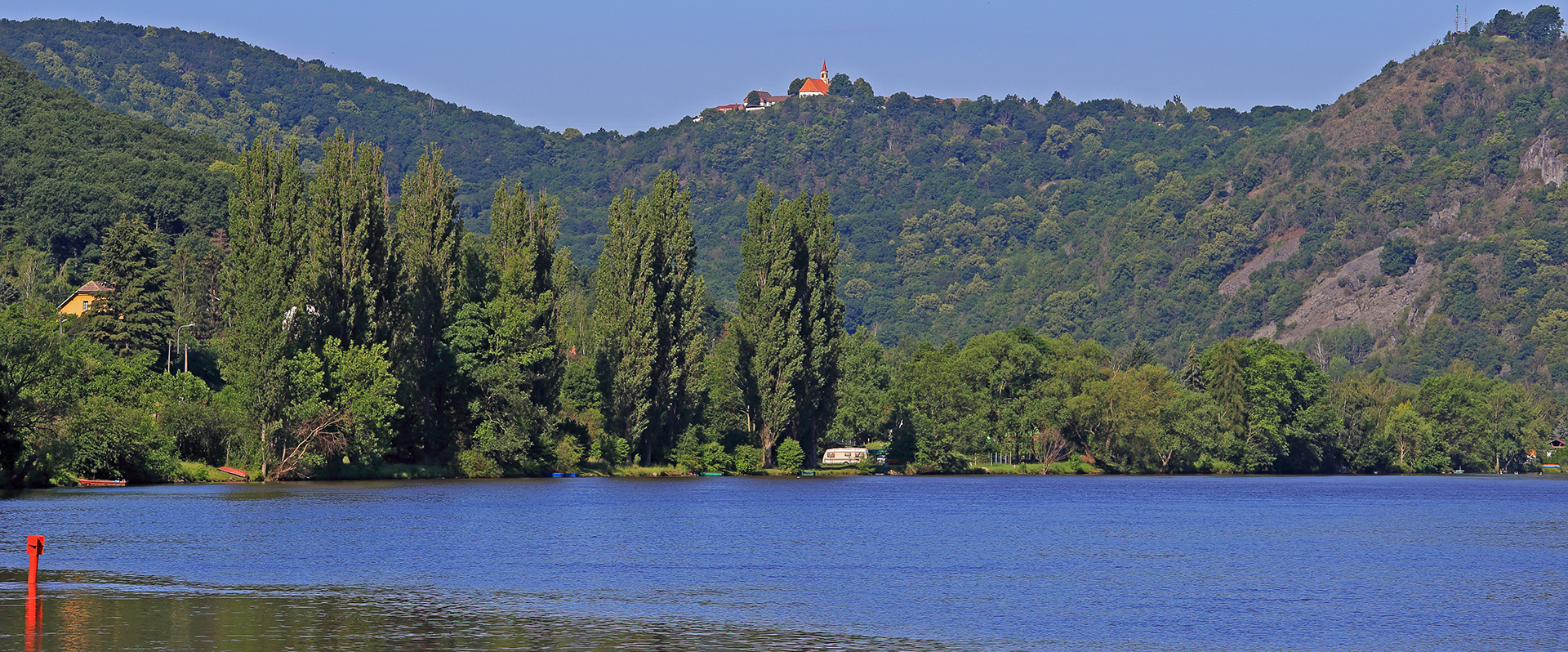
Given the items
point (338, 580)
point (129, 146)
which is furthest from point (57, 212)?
point (338, 580)

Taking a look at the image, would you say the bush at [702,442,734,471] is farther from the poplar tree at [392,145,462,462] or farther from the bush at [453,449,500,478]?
the poplar tree at [392,145,462,462]

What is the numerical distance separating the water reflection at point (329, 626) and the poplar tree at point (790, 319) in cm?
6924

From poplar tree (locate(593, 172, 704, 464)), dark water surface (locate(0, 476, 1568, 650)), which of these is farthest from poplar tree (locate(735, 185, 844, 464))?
dark water surface (locate(0, 476, 1568, 650))

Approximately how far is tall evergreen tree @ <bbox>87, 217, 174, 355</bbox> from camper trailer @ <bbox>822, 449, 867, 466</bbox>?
51.9 metres

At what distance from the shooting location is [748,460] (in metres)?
105

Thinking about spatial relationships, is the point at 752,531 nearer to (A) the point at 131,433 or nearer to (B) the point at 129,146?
(A) the point at 131,433

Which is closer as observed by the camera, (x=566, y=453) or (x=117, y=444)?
(x=117, y=444)

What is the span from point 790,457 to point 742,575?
65886 millimetres

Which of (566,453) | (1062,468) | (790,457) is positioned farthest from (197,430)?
(1062,468)

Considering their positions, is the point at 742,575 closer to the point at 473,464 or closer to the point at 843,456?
the point at 473,464

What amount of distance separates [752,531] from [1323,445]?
108785 millimetres

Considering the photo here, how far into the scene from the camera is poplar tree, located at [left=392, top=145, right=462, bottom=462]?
87062 mm

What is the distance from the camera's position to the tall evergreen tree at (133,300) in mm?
98125

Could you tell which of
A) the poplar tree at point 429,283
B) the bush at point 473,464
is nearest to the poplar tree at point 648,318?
the bush at point 473,464
